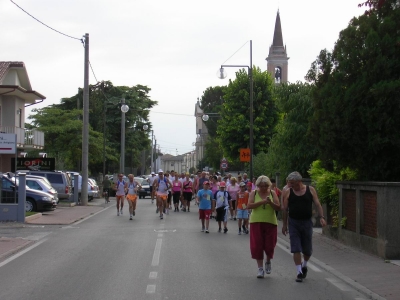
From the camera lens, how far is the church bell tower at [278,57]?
100m

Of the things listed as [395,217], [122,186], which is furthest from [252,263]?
[122,186]

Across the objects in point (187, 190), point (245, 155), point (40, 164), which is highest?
point (245, 155)

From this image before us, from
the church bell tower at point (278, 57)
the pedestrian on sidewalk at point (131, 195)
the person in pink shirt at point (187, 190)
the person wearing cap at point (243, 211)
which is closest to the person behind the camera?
the person wearing cap at point (243, 211)

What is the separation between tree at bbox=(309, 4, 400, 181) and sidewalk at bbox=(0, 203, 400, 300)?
204 centimetres

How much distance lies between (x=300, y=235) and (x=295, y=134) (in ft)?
49.0

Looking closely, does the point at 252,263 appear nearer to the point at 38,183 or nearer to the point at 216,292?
the point at 216,292

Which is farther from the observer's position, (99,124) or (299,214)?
(99,124)

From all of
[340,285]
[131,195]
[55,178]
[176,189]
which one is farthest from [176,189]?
[340,285]

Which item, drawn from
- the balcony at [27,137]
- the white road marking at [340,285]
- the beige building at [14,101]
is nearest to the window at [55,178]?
the beige building at [14,101]

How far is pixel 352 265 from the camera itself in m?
12.6

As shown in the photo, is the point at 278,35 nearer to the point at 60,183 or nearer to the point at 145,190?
the point at 145,190

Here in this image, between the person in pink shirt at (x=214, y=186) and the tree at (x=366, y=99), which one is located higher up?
the tree at (x=366, y=99)

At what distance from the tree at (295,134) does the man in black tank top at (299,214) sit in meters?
14.1

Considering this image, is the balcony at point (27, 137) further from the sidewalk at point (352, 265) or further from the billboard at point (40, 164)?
the sidewalk at point (352, 265)
